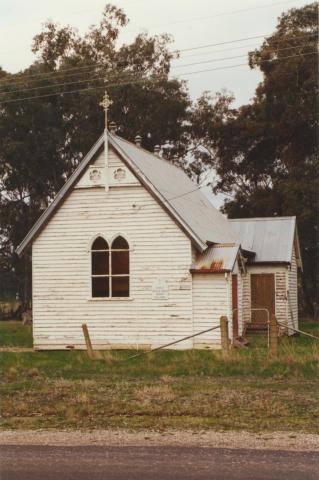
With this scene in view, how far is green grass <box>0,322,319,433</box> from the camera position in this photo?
11078 mm

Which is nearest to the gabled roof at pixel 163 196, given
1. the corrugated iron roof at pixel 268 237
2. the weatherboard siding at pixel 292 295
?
the corrugated iron roof at pixel 268 237

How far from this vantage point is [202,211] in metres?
28.4

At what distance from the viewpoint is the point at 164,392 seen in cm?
1338

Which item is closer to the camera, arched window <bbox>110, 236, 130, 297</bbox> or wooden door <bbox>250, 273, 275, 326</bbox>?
arched window <bbox>110, 236, 130, 297</bbox>

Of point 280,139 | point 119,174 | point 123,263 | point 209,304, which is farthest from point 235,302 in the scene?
point 280,139

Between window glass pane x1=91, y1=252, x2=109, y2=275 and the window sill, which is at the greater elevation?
window glass pane x1=91, y1=252, x2=109, y2=275

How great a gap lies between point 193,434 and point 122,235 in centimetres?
1465

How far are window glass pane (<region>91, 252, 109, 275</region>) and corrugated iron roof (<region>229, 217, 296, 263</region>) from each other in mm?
8106

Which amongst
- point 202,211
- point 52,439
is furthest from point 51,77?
point 52,439

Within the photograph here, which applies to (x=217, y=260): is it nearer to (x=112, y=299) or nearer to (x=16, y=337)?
(x=112, y=299)

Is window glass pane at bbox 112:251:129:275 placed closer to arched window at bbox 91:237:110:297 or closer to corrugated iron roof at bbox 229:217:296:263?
arched window at bbox 91:237:110:297

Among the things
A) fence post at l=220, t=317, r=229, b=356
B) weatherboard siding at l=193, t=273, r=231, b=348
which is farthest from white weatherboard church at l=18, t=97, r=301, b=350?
fence post at l=220, t=317, r=229, b=356

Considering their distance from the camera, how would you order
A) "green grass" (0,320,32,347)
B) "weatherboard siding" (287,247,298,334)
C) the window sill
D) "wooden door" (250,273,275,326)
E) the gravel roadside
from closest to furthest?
the gravel roadside, the window sill, "green grass" (0,320,32,347), "wooden door" (250,273,275,326), "weatherboard siding" (287,247,298,334)

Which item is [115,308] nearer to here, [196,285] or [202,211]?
[196,285]
